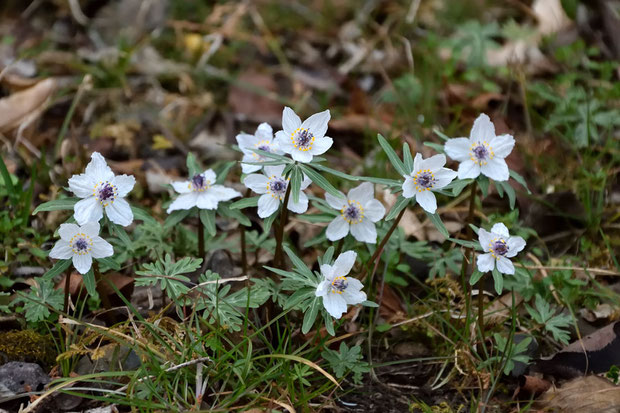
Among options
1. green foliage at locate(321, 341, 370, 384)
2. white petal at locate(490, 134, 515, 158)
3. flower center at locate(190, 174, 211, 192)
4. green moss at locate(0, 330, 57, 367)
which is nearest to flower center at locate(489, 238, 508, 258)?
white petal at locate(490, 134, 515, 158)

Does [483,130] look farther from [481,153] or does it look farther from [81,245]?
[81,245]

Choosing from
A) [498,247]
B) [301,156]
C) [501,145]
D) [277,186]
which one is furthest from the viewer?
[501,145]

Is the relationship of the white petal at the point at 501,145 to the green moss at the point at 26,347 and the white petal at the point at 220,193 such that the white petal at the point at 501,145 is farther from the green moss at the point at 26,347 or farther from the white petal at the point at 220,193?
the green moss at the point at 26,347

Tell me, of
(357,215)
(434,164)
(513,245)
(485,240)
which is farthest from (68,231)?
(513,245)

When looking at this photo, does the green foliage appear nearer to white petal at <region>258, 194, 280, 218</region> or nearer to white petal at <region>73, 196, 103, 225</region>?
white petal at <region>258, 194, 280, 218</region>

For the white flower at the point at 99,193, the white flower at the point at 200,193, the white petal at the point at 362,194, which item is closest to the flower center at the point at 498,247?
the white petal at the point at 362,194

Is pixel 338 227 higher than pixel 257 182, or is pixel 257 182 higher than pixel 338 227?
pixel 257 182
